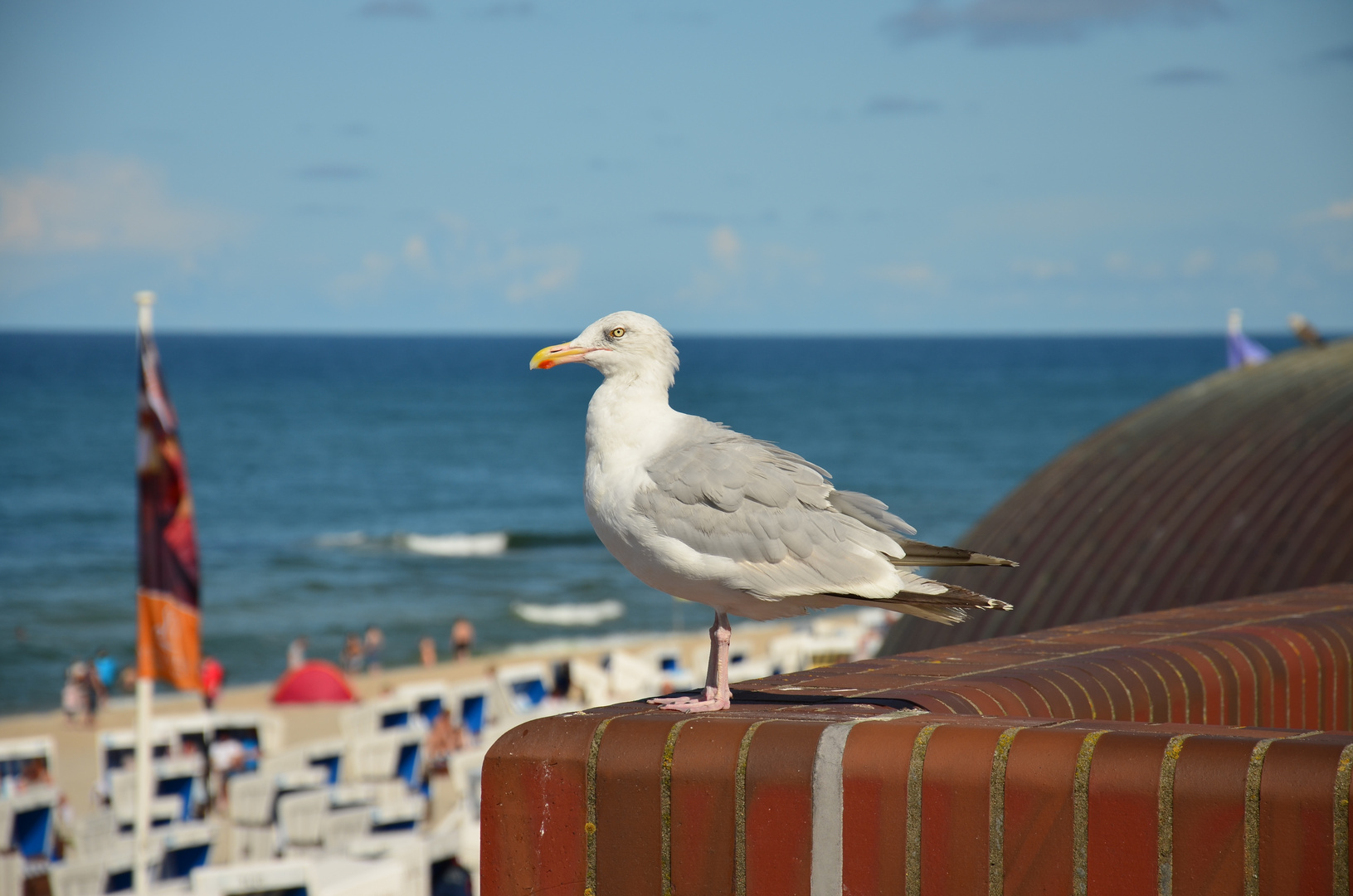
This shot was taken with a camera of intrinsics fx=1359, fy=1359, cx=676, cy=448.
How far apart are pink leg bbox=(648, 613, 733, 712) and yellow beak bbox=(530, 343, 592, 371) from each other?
98 centimetres

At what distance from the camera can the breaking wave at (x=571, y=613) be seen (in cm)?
4241

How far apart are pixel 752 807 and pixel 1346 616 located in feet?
11.5

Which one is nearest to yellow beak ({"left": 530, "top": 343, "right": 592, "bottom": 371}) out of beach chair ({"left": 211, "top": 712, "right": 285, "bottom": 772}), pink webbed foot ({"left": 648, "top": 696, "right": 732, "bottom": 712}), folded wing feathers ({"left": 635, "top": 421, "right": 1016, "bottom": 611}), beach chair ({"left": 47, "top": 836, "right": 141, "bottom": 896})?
folded wing feathers ({"left": 635, "top": 421, "right": 1016, "bottom": 611})

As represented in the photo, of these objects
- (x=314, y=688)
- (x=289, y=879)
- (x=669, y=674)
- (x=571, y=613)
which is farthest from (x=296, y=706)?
(x=571, y=613)

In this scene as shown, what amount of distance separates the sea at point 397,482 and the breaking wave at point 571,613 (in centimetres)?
12

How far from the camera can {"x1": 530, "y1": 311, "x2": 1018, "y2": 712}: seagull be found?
386 centimetres

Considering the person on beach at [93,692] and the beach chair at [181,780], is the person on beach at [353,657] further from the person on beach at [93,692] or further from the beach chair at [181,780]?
the beach chair at [181,780]

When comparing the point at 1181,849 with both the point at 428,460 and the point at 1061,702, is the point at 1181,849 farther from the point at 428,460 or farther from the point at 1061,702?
the point at 428,460

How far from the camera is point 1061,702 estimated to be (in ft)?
13.3

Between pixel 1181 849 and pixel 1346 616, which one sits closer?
pixel 1181 849

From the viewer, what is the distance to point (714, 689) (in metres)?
3.80

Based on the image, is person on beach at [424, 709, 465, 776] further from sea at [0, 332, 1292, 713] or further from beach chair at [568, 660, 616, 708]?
sea at [0, 332, 1292, 713]

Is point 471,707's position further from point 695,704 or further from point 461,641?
point 695,704

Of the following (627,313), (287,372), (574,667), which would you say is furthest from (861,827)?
(287,372)
